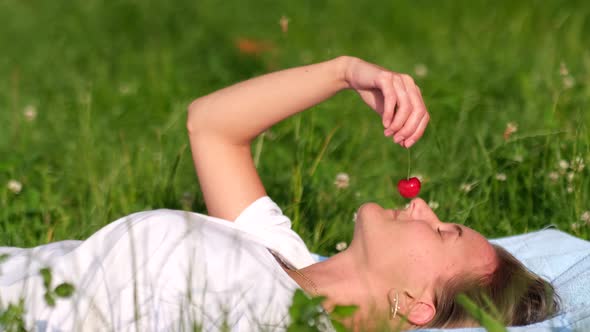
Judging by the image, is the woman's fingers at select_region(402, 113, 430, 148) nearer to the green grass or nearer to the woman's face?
the woman's face

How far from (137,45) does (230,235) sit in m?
3.99

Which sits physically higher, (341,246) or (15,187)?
(15,187)

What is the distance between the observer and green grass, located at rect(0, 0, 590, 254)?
376cm

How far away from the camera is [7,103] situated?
5281 mm

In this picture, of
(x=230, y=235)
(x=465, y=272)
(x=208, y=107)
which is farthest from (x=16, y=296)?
(x=465, y=272)

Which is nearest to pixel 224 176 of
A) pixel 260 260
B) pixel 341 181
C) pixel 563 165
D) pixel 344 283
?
pixel 260 260

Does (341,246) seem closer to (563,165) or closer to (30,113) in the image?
(563,165)

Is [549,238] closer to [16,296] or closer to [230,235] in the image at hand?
[230,235]

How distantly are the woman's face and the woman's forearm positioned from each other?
0.43 meters

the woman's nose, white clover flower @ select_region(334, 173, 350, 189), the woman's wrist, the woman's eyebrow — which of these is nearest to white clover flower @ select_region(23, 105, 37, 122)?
white clover flower @ select_region(334, 173, 350, 189)

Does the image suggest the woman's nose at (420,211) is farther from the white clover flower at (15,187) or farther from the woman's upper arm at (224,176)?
the white clover flower at (15,187)

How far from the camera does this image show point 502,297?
2889 mm

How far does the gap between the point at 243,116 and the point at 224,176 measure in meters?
0.20

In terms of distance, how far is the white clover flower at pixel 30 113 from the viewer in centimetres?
463
